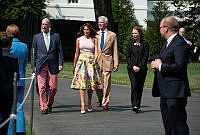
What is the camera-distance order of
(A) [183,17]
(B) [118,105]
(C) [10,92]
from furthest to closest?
(A) [183,17]
(B) [118,105]
(C) [10,92]

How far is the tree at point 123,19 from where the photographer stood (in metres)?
66.1

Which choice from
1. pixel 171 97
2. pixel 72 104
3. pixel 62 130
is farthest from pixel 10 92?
pixel 72 104

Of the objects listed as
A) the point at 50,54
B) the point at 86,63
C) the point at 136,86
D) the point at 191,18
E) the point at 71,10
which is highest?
the point at 71,10

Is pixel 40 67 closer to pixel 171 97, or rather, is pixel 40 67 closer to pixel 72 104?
pixel 72 104

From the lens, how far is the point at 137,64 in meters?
12.5

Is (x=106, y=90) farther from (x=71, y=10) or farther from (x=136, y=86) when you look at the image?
(x=71, y=10)

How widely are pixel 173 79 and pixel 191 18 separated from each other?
57295 millimetres

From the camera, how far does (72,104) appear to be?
13.7 meters

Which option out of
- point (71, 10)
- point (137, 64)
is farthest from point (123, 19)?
point (137, 64)

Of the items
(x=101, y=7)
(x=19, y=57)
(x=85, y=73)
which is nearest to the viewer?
(x=19, y=57)

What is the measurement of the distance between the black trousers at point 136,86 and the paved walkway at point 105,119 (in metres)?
0.27

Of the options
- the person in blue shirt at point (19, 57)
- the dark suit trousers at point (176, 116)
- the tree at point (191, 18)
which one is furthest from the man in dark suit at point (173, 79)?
the tree at point (191, 18)

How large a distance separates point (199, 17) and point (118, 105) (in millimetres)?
55974

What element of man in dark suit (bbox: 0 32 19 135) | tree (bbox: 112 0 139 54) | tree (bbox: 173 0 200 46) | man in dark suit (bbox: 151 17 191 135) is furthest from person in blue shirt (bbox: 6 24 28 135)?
tree (bbox: 112 0 139 54)
